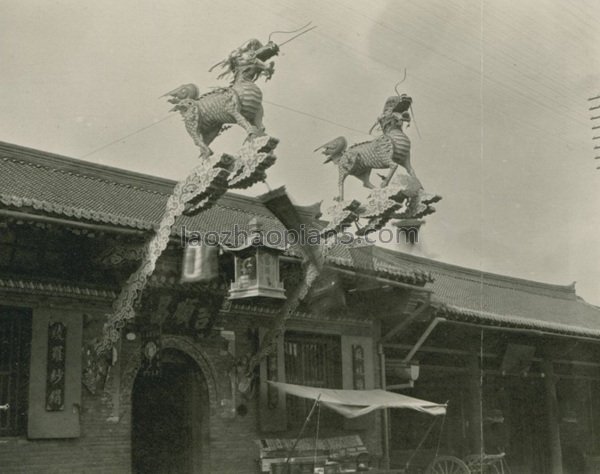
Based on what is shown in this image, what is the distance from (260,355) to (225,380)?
0.63 m

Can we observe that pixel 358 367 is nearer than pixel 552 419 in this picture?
Yes

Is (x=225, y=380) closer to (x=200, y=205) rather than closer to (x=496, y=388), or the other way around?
(x=200, y=205)

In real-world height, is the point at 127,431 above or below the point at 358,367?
Answer: below

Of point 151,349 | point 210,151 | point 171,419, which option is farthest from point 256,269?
point 171,419

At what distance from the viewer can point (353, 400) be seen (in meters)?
11.9

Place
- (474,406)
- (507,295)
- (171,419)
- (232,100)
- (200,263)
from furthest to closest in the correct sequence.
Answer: (507,295), (474,406), (171,419), (200,263), (232,100)

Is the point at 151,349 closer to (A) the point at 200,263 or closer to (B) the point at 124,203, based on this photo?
(A) the point at 200,263

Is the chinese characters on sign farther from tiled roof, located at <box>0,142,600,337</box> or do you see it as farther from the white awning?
the white awning

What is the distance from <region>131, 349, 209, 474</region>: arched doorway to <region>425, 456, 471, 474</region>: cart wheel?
165 inches

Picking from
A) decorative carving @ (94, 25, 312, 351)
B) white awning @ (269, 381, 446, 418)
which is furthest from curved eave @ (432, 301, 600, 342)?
decorative carving @ (94, 25, 312, 351)

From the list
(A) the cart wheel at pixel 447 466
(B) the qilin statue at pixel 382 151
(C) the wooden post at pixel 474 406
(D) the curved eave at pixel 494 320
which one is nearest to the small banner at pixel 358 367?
(D) the curved eave at pixel 494 320

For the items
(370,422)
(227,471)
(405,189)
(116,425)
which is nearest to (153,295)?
(116,425)

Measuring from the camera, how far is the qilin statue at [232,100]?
374 inches

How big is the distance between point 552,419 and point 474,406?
2.64m
